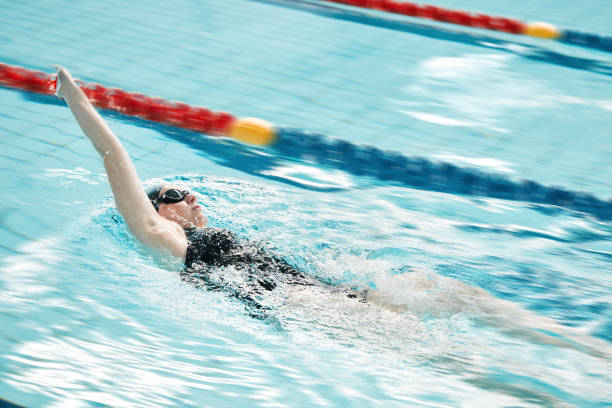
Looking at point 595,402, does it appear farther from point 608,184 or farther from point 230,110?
point 230,110

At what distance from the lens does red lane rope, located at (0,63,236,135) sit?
164 inches

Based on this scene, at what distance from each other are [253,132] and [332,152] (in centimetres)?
47

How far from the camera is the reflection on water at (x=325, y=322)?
2271 millimetres

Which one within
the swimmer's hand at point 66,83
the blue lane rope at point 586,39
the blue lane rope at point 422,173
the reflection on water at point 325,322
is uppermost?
the blue lane rope at point 586,39

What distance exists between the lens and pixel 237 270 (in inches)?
106

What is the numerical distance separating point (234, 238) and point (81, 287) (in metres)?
0.59

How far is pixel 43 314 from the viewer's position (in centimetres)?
250

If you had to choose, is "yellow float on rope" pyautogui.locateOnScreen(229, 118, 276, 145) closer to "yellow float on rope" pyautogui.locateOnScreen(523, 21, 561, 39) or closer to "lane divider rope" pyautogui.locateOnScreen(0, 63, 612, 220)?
"lane divider rope" pyautogui.locateOnScreen(0, 63, 612, 220)

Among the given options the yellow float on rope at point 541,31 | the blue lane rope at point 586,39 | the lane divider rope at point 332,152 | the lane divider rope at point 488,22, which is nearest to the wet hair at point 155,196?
the lane divider rope at point 332,152

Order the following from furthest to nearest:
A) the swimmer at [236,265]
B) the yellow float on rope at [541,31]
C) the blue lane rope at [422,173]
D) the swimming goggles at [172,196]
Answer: the yellow float on rope at [541,31] → the blue lane rope at [422,173] → the swimming goggles at [172,196] → the swimmer at [236,265]

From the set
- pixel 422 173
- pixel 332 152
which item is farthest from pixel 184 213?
pixel 422 173

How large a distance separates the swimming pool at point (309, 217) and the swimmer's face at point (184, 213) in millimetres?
199

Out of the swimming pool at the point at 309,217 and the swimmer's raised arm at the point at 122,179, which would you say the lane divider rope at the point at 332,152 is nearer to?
the swimming pool at the point at 309,217

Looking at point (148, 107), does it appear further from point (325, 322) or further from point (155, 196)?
point (325, 322)
